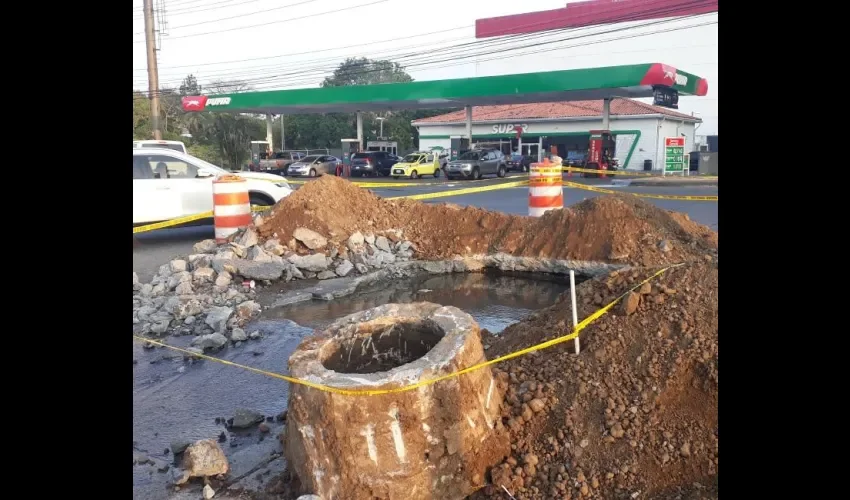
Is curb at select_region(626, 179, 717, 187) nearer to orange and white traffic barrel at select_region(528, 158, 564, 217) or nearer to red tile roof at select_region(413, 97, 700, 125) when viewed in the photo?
red tile roof at select_region(413, 97, 700, 125)

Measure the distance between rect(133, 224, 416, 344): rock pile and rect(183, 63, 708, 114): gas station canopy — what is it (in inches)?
912

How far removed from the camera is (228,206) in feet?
31.4

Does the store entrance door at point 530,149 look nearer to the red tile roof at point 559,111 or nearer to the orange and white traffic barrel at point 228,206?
the red tile roof at point 559,111

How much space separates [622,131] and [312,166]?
19492 millimetres

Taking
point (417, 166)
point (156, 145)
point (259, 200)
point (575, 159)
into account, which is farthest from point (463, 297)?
point (575, 159)

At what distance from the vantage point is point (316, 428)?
315 centimetres

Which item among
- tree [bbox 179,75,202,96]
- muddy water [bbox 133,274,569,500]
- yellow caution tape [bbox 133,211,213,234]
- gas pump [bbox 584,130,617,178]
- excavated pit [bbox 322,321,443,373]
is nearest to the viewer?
excavated pit [bbox 322,321,443,373]

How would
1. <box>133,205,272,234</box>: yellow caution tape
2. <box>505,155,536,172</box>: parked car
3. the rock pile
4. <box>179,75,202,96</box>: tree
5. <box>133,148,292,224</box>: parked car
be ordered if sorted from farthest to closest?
<box>179,75,202,96</box>: tree < <box>505,155,536,172</box>: parked car < <box>133,148,292,224</box>: parked car < <box>133,205,272,234</box>: yellow caution tape < the rock pile

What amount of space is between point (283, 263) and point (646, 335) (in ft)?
18.1

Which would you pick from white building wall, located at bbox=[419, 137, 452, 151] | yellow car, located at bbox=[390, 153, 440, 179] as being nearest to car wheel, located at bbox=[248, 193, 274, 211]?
yellow car, located at bbox=[390, 153, 440, 179]

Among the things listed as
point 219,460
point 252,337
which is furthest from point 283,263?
point 219,460

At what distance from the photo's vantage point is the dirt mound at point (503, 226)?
316 inches

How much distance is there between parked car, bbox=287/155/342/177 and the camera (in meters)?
35.7

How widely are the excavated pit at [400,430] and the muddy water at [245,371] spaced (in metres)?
0.90
